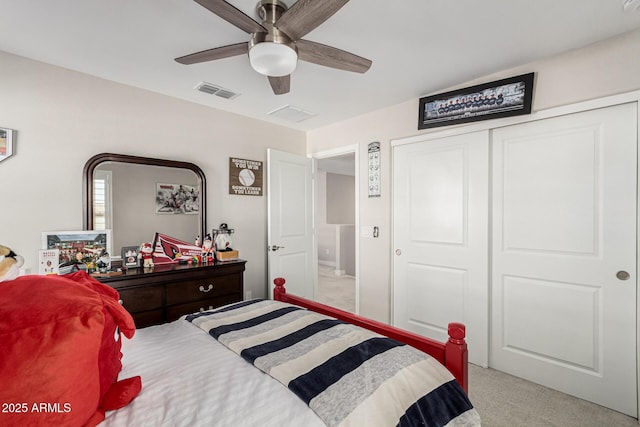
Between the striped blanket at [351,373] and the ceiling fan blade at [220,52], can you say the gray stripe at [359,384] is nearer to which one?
the striped blanket at [351,373]

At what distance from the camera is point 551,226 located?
2188mm

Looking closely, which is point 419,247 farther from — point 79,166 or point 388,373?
point 79,166

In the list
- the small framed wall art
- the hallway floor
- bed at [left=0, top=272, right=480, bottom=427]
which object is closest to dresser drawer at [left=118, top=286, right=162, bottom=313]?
bed at [left=0, top=272, right=480, bottom=427]

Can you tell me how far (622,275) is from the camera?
192 centimetres

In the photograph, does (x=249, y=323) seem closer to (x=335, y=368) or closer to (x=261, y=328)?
(x=261, y=328)

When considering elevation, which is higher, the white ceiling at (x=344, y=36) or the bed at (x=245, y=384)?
the white ceiling at (x=344, y=36)

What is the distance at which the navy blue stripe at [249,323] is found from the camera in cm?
145

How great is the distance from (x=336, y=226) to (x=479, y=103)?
417 centimetres

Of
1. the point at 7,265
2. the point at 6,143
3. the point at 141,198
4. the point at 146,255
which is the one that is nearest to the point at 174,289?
the point at 146,255

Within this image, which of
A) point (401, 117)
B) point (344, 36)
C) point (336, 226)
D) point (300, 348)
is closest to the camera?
point (300, 348)

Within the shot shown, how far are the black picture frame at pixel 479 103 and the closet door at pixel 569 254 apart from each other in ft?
0.55

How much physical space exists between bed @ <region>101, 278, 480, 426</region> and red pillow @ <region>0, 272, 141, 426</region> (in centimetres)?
12

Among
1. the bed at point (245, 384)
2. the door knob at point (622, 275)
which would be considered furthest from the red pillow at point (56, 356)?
the door knob at point (622, 275)

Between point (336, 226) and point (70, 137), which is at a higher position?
point (70, 137)
